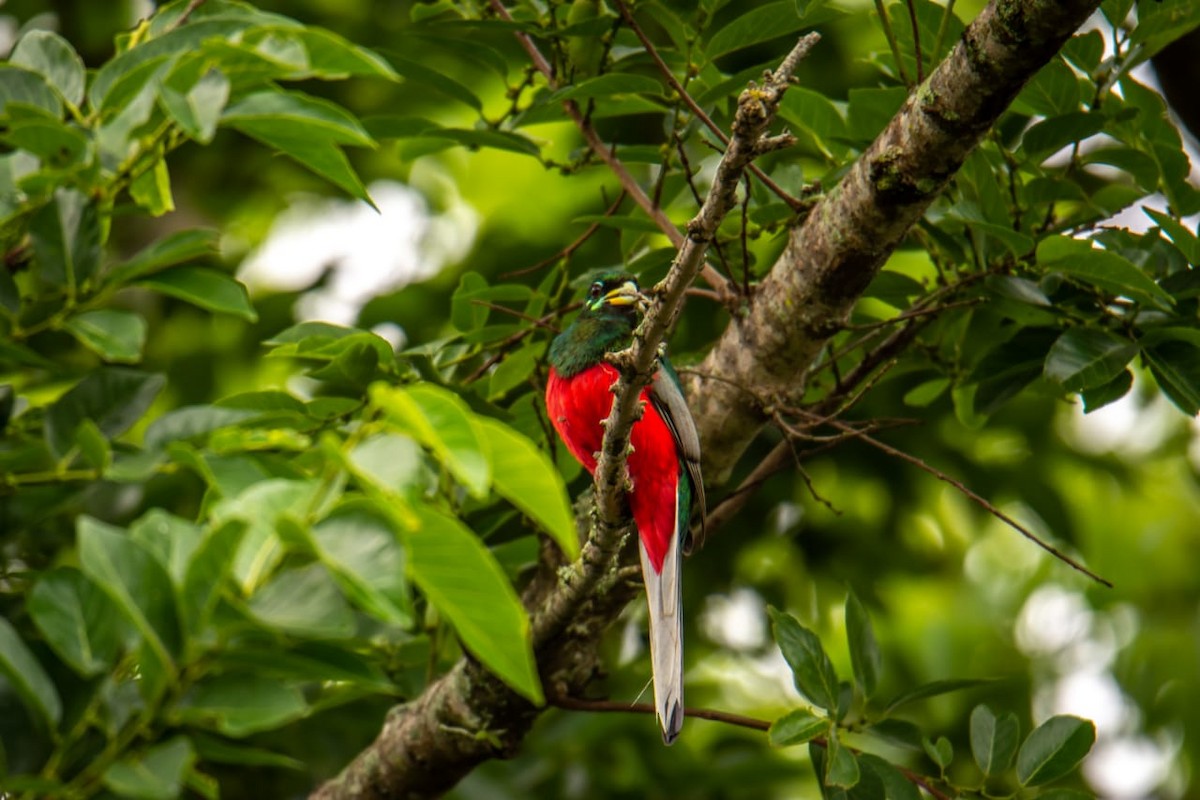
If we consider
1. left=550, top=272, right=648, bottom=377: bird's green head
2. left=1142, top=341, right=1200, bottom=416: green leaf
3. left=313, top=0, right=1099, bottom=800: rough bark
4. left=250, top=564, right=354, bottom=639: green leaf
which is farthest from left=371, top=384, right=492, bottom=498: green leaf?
left=550, top=272, right=648, bottom=377: bird's green head

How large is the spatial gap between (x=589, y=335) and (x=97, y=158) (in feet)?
6.01

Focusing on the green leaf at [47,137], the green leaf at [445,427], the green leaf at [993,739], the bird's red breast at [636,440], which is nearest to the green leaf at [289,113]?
the green leaf at [47,137]

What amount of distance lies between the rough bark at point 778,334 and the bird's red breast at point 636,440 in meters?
0.13

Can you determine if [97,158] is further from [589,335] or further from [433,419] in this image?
[589,335]

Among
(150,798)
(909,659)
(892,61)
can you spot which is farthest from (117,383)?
(909,659)

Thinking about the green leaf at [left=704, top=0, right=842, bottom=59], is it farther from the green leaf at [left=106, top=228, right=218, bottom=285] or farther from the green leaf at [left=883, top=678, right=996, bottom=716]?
the green leaf at [left=883, top=678, right=996, bottom=716]

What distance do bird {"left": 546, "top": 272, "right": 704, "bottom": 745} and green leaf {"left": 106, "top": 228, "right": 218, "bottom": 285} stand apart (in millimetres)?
1216

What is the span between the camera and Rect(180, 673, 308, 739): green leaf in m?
1.59

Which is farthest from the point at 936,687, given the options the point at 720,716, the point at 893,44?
the point at 893,44

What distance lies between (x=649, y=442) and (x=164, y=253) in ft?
6.11

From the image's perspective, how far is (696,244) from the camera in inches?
85.2

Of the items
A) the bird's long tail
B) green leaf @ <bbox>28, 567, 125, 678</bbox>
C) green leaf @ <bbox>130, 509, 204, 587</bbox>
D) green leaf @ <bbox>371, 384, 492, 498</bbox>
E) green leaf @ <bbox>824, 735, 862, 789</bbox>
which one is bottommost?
the bird's long tail

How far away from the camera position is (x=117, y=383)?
222cm

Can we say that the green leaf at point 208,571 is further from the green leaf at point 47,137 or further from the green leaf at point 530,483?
the green leaf at point 47,137
